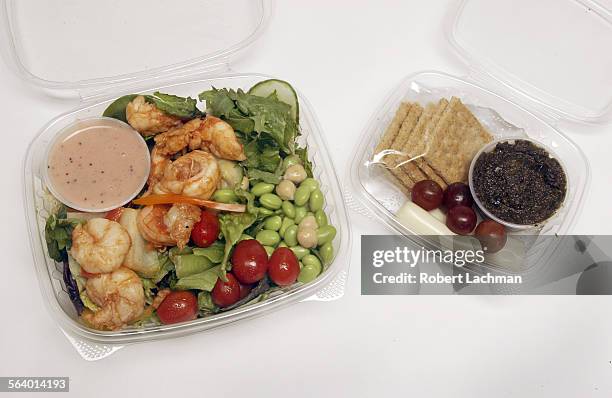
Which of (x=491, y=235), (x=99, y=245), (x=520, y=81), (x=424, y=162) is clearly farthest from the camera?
(x=520, y=81)

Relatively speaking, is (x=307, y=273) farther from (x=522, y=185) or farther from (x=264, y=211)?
(x=522, y=185)

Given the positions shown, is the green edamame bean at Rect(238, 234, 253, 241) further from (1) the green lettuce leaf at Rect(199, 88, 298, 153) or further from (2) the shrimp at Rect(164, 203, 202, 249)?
(1) the green lettuce leaf at Rect(199, 88, 298, 153)

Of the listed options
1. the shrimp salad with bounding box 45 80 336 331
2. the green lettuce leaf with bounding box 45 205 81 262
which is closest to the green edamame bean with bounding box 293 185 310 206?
A: the shrimp salad with bounding box 45 80 336 331

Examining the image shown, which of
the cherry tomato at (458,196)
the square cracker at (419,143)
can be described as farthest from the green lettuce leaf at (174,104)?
the cherry tomato at (458,196)

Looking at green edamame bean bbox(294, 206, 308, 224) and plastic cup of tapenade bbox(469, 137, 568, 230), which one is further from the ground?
plastic cup of tapenade bbox(469, 137, 568, 230)

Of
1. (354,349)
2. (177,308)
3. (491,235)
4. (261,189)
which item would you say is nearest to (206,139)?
(261,189)

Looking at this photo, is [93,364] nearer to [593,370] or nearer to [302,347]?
[302,347]

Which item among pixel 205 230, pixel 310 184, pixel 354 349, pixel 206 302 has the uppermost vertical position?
pixel 310 184

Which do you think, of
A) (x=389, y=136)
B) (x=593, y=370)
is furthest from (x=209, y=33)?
(x=593, y=370)
